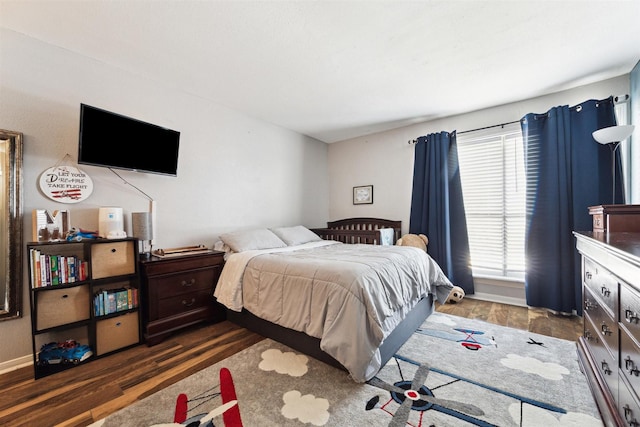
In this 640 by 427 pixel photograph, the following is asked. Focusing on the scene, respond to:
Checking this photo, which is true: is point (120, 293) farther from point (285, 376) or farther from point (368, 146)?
point (368, 146)

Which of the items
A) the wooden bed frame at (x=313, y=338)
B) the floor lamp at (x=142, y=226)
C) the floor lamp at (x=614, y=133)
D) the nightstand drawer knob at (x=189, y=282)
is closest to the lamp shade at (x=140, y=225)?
the floor lamp at (x=142, y=226)

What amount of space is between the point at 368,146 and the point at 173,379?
3995mm

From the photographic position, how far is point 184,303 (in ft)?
8.11

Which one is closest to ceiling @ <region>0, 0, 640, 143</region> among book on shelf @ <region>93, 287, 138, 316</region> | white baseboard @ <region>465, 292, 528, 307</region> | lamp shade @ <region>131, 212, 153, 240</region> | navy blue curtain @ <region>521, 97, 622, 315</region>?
navy blue curtain @ <region>521, 97, 622, 315</region>

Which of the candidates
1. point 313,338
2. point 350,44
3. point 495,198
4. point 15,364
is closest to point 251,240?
point 313,338

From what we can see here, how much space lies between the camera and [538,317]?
278 cm

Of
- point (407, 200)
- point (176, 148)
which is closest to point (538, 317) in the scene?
point (407, 200)

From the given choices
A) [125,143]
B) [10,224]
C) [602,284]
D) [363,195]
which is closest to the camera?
[602,284]

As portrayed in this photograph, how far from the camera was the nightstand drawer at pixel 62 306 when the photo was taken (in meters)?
1.84

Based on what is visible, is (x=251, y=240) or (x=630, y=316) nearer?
(x=630, y=316)

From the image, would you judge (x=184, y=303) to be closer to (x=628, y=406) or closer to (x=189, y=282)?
(x=189, y=282)

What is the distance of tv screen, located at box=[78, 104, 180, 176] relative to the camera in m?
2.07

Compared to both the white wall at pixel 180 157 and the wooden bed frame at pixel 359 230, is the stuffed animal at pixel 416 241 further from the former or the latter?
the white wall at pixel 180 157

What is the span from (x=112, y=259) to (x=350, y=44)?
2619 mm
